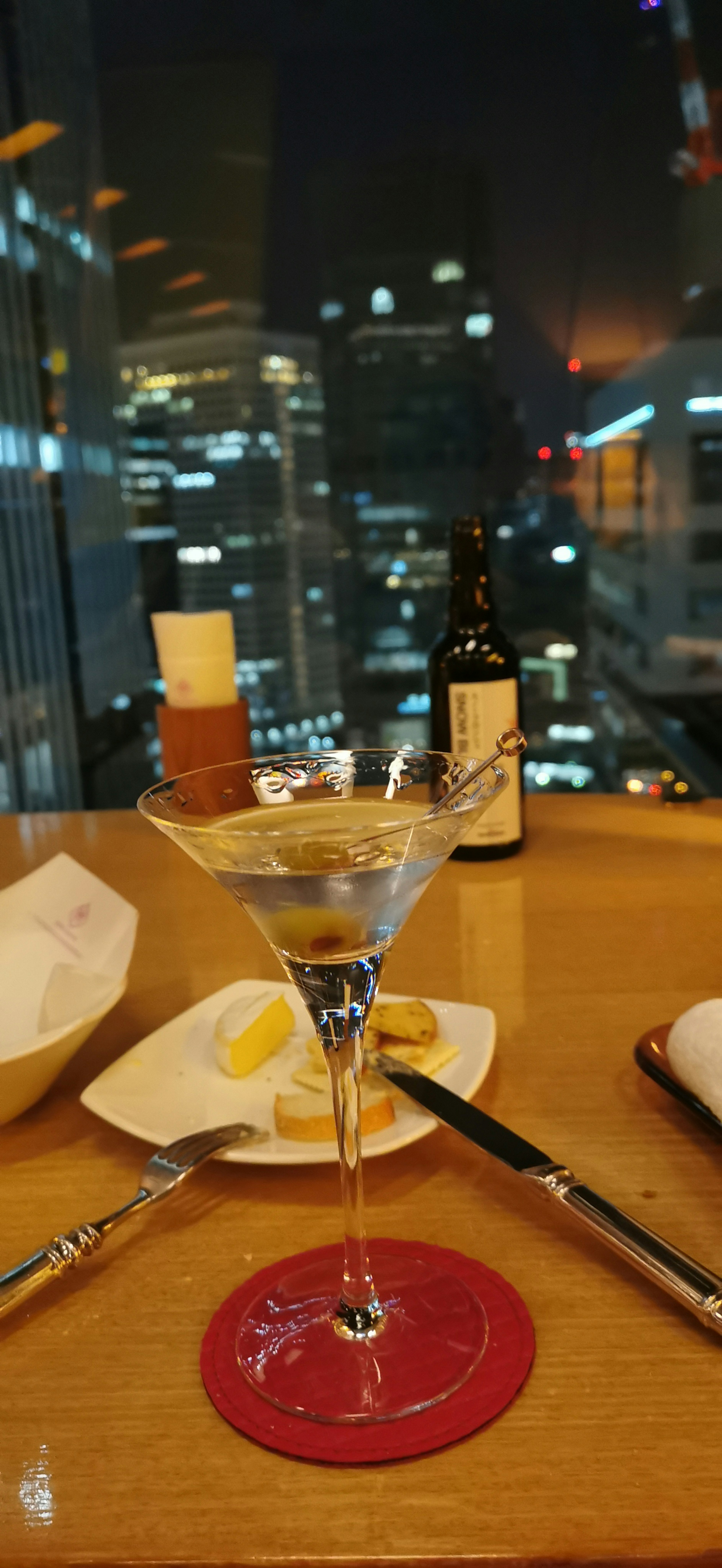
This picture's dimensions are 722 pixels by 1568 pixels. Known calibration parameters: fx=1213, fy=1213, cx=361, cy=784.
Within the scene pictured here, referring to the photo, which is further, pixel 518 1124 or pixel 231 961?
pixel 231 961

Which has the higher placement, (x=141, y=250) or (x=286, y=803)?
(x=141, y=250)

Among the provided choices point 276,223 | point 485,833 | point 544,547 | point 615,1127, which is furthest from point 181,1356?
point 276,223

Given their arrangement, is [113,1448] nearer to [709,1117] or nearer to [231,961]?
[709,1117]

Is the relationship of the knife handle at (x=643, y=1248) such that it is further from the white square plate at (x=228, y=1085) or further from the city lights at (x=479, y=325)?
the city lights at (x=479, y=325)

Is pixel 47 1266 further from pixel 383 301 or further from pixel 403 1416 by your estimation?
pixel 383 301

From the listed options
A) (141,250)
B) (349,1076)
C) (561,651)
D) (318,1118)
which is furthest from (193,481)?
(349,1076)
